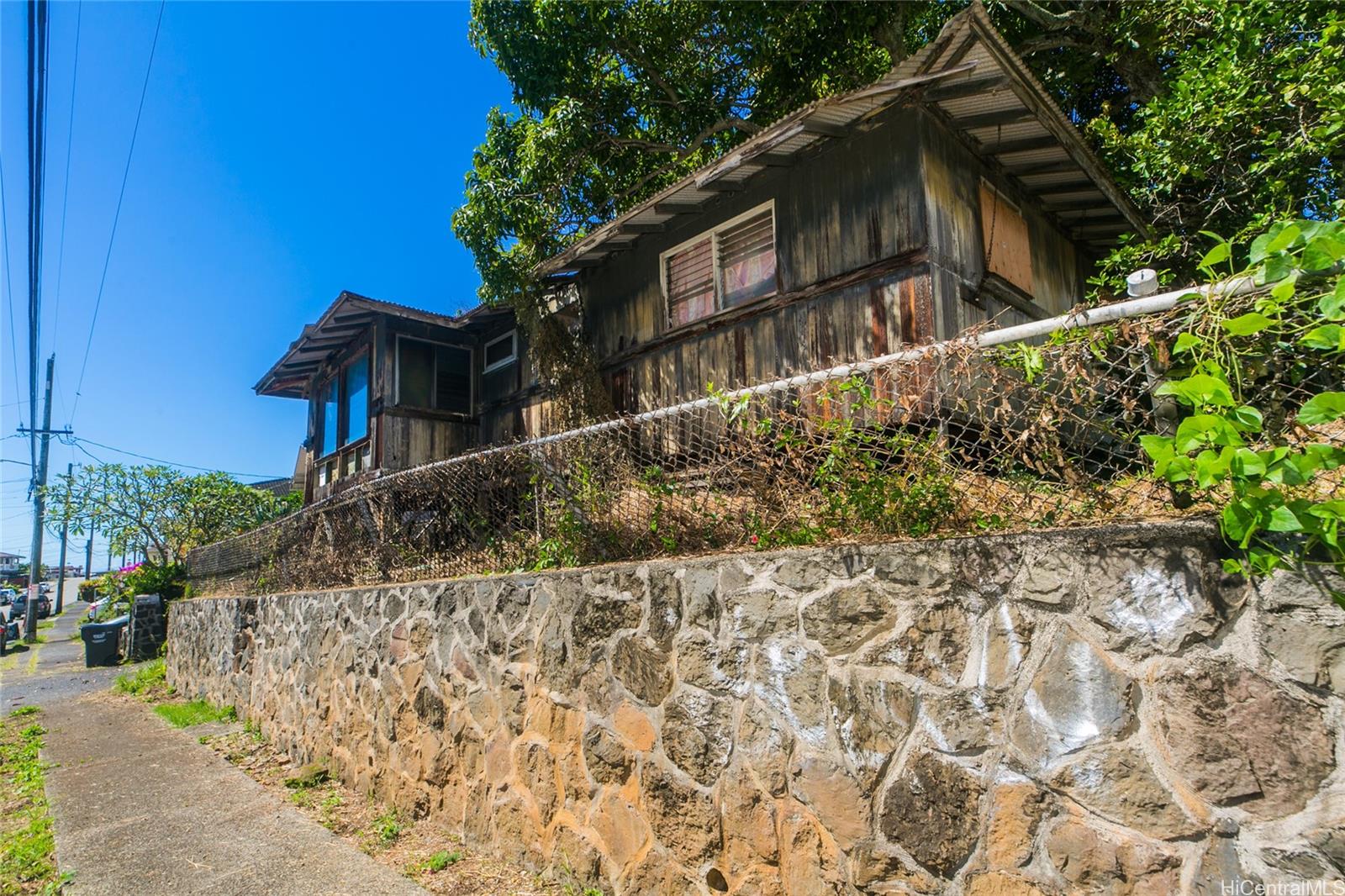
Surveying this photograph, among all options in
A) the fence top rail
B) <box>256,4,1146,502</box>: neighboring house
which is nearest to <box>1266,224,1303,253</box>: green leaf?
the fence top rail

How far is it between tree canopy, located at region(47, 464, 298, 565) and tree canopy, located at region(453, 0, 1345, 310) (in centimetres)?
1412

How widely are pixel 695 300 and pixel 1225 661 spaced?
7.09 meters

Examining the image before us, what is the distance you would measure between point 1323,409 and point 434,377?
12.4 metres

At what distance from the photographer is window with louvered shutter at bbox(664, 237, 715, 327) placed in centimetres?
852

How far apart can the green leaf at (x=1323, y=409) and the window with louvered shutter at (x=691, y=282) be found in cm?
684

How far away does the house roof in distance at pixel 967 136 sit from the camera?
6.17 m

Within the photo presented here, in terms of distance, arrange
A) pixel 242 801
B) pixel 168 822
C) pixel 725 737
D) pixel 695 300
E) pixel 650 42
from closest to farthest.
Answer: pixel 725 737 < pixel 168 822 < pixel 242 801 < pixel 695 300 < pixel 650 42

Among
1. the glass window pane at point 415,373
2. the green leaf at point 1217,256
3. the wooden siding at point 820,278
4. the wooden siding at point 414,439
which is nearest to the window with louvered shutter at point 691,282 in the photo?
the wooden siding at point 820,278

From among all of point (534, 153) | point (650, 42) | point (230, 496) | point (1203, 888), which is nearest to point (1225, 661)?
point (1203, 888)

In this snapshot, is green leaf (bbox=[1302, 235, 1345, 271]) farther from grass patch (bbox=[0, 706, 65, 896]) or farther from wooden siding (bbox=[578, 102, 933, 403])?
grass patch (bbox=[0, 706, 65, 896])

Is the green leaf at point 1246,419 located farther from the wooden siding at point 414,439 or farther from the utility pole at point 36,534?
the utility pole at point 36,534

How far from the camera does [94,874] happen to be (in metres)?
4.73

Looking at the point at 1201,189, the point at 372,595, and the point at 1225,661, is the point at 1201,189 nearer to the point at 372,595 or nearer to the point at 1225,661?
the point at 1225,661

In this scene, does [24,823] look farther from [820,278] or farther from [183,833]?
[820,278]
